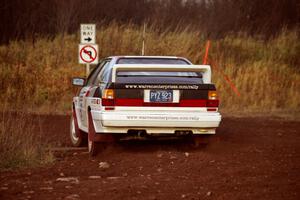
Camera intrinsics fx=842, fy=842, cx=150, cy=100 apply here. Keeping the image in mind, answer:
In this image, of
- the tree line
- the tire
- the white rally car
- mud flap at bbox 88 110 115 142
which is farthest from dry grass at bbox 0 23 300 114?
the white rally car

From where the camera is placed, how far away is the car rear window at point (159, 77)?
11.8 metres

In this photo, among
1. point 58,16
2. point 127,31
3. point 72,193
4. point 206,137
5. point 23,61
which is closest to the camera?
point 72,193

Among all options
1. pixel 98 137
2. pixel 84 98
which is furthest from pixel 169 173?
pixel 84 98

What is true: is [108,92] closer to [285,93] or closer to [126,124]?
[126,124]

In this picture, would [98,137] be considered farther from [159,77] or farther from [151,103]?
[159,77]

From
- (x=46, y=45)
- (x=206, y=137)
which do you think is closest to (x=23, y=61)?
(x=46, y=45)

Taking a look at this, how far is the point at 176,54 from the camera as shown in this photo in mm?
28812

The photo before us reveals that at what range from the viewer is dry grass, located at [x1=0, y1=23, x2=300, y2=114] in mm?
25297

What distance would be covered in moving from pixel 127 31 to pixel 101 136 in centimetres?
1829

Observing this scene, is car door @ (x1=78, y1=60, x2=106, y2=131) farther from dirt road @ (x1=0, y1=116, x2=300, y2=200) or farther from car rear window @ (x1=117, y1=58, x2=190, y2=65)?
car rear window @ (x1=117, y1=58, x2=190, y2=65)

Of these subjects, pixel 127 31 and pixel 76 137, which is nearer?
pixel 76 137

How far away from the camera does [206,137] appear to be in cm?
1238

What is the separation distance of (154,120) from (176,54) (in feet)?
56.9

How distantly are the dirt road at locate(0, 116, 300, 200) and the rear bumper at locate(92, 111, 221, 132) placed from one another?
0.46 metres
